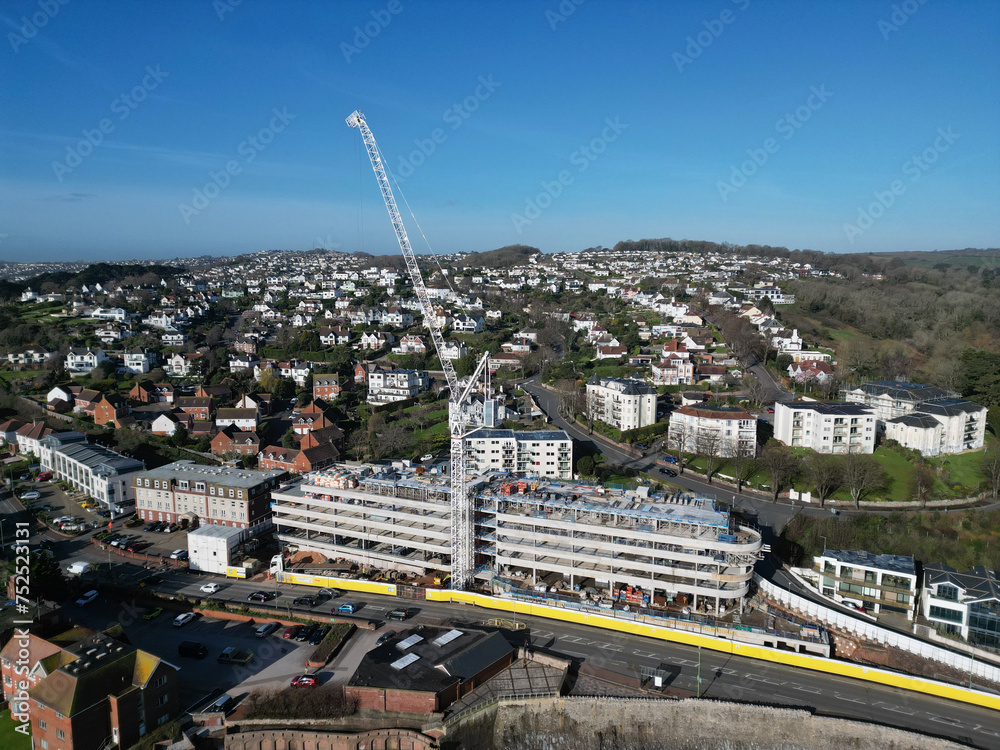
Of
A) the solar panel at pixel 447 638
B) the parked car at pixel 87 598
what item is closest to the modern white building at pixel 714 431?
the solar panel at pixel 447 638

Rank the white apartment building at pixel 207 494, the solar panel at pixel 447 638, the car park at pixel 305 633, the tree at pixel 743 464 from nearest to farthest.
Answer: the solar panel at pixel 447 638
the car park at pixel 305 633
the white apartment building at pixel 207 494
the tree at pixel 743 464

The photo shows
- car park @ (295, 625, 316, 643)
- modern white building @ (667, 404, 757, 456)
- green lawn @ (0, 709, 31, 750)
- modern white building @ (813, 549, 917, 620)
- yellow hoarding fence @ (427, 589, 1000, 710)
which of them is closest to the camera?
green lawn @ (0, 709, 31, 750)

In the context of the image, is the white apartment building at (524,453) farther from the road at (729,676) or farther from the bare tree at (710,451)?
the road at (729,676)

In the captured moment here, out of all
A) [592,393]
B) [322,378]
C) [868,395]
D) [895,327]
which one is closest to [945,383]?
[868,395]

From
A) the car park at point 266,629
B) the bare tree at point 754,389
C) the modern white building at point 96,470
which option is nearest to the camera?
the car park at point 266,629

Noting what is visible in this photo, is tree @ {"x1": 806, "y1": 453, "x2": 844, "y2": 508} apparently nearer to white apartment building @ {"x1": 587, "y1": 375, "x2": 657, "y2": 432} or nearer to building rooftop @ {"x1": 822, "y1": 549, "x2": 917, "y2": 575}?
building rooftop @ {"x1": 822, "y1": 549, "x2": 917, "y2": 575}

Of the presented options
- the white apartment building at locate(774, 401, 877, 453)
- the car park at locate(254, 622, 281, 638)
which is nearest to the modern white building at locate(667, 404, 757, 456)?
the white apartment building at locate(774, 401, 877, 453)

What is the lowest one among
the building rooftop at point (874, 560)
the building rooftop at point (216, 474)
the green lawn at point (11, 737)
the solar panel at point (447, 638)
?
the green lawn at point (11, 737)
